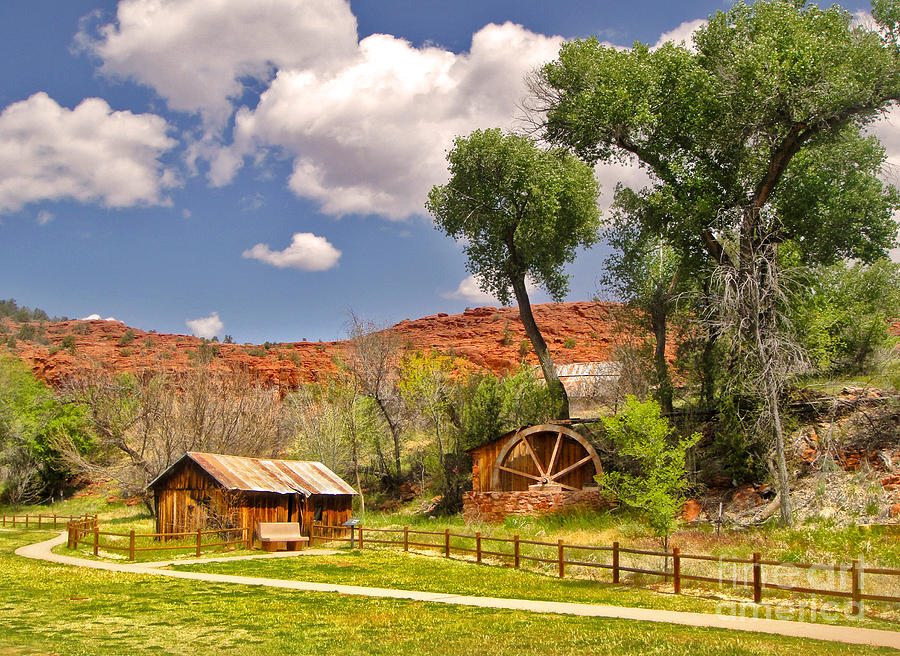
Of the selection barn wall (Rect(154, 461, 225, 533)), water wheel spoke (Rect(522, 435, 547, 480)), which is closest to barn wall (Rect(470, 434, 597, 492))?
water wheel spoke (Rect(522, 435, 547, 480))

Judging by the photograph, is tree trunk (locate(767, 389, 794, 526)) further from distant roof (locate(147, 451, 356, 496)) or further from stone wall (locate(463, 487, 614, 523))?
distant roof (locate(147, 451, 356, 496))

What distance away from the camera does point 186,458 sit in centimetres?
2844

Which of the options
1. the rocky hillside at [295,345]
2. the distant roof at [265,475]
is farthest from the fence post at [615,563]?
the rocky hillside at [295,345]

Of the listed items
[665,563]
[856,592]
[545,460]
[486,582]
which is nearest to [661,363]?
[545,460]

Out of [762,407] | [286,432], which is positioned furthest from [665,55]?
[286,432]

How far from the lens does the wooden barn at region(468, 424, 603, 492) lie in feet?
105

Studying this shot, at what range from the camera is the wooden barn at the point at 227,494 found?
90.5 feet

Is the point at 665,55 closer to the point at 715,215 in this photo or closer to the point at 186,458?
the point at 715,215

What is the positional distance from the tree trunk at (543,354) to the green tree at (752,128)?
7849mm

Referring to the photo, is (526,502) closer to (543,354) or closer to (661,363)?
(543,354)

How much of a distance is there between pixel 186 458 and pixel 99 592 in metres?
13.3

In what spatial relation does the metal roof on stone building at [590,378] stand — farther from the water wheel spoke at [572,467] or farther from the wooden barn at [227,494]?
the wooden barn at [227,494]

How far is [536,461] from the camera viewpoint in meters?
32.9

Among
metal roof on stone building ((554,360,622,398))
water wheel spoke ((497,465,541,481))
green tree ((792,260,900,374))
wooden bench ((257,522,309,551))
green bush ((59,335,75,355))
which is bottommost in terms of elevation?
wooden bench ((257,522,309,551))
